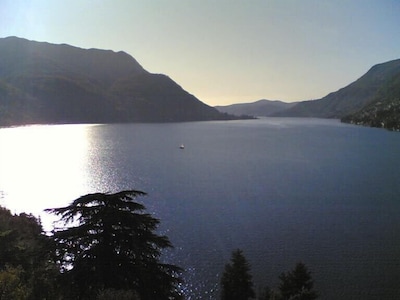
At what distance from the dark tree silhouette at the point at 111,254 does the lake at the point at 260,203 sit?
26.5 m

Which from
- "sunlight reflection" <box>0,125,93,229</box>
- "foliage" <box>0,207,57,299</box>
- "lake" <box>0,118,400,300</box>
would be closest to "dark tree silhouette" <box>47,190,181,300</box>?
"foliage" <box>0,207,57,299</box>

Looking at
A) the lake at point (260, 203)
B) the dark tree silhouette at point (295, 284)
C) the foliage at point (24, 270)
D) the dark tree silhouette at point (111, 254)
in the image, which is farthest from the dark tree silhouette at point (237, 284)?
the foliage at point (24, 270)

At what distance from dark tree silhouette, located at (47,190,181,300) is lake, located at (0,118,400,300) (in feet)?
86.9

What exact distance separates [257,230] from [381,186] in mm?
51698

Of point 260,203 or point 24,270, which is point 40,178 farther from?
point 24,270

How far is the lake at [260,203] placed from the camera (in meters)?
51.4

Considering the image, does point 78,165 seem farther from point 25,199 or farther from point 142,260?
point 142,260

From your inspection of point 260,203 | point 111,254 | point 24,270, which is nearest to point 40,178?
point 260,203

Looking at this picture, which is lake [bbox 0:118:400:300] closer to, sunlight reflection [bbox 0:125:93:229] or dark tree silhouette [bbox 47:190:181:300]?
sunlight reflection [bbox 0:125:93:229]

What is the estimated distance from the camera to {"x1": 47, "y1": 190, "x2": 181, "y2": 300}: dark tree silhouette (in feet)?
68.6

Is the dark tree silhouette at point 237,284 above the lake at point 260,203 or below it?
above

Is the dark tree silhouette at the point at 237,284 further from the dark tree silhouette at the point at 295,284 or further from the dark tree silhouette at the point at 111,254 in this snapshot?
the dark tree silhouette at the point at 111,254

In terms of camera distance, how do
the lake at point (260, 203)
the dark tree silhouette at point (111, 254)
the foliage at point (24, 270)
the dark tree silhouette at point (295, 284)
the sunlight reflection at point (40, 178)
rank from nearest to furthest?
1. the dark tree silhouette at point (111, 254)
2. the foliage at point (24, 270)
3. the dark tree silhouette at point (295, 284)
4. the lake at point (260, 203)
5. the sunlight reflection at point (40, 178)

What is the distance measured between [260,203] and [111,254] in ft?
221
